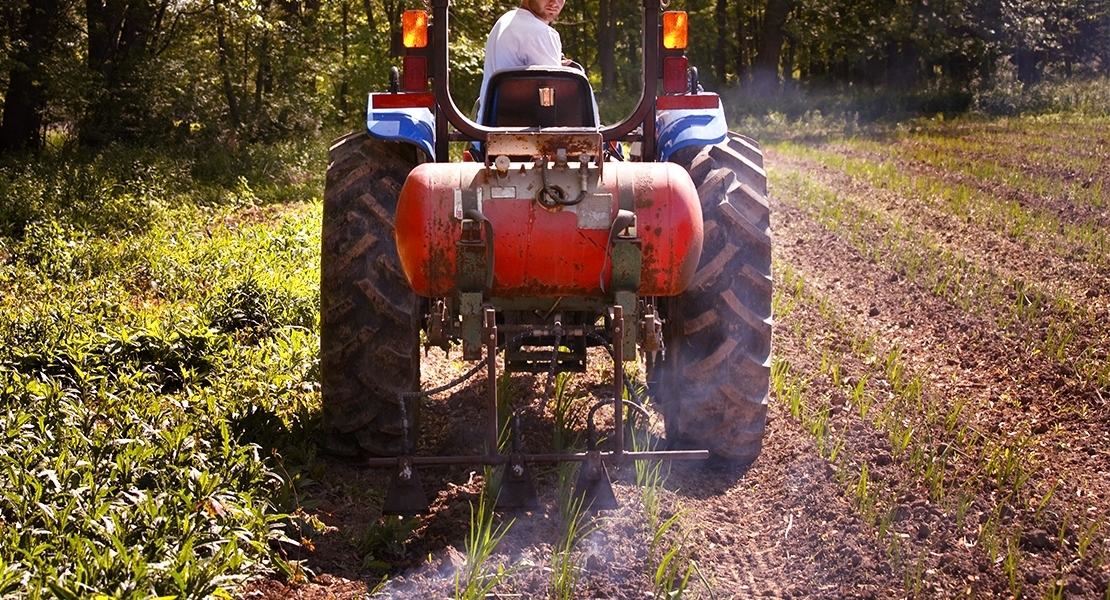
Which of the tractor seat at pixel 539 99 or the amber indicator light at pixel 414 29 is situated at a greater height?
the amber indicator light at pixel 414 29

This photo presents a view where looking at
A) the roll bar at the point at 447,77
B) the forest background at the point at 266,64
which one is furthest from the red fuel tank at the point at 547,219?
the forest background at the point at 266,64

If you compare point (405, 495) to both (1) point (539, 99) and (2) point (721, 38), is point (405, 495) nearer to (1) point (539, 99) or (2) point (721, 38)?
(1) point (539, 99)

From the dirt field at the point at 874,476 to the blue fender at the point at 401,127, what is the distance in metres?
1.32

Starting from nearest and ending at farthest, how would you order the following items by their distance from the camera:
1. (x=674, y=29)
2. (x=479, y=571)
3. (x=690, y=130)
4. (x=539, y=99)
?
(x=479, y=571)
(x=674, y=29)
(x=539, y=99)
(x=690, y=130)

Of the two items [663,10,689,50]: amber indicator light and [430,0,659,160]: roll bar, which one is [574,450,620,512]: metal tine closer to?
[430,0,659,160]: roll bar

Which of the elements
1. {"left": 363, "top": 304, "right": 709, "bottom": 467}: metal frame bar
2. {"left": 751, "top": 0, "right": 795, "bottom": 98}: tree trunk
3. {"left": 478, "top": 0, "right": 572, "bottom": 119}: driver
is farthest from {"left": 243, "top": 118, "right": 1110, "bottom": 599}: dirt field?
{"left": 751, "top": 0, "right": 795, "bottom": 98}: tree trunk

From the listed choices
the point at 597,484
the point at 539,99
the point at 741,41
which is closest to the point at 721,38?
the point at 741,41

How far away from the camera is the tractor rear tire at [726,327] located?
425 cm

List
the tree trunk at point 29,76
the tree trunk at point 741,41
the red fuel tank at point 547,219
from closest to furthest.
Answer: the red fuel tank at point 547,219 → the tree trunk at point 29,76 → the tree trunk at point 741,41

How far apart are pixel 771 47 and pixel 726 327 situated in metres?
31.8

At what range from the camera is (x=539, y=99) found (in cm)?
436

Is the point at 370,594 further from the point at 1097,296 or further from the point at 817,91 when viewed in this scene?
the point at 817,91

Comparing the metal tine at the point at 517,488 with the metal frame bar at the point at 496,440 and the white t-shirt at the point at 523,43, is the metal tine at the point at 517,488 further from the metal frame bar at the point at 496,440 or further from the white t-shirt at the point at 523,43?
the white t-shirt at the point at 523,43

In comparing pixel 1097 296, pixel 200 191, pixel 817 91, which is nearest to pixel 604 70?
pixel 817 91
